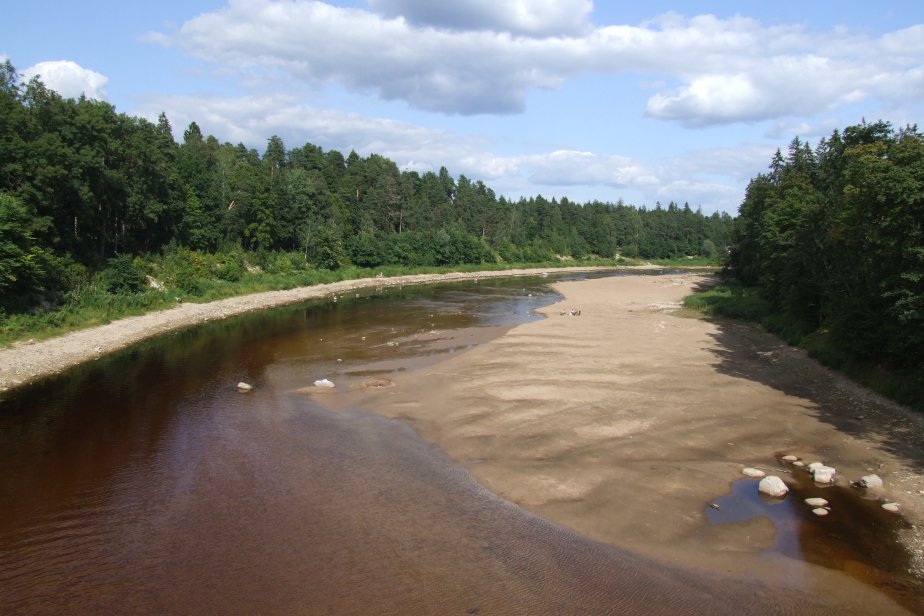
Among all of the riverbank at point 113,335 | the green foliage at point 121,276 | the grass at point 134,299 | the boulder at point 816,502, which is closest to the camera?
the boulder at point 816,502

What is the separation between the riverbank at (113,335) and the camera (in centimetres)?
2961

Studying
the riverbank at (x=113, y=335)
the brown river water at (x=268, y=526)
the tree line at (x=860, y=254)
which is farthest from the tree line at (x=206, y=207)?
the tree line at (x=860, y=254)

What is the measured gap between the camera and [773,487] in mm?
15789

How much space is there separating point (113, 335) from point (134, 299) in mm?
9506

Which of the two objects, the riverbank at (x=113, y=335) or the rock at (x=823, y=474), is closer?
the rock at (x=823, y=474)

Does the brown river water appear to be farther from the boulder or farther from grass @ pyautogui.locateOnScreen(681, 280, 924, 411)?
grass @ pyautogui.locateOnScreen(681, 280, 924, 411)

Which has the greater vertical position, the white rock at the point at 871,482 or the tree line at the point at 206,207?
the tree line at the point at 206,207

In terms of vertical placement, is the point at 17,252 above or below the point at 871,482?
above

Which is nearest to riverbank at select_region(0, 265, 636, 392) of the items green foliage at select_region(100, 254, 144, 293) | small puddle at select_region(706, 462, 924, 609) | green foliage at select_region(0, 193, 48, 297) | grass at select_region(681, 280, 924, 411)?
green foliage at select_region(100, 254, 144, 293)

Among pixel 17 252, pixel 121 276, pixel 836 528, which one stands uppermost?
pixel 17 252

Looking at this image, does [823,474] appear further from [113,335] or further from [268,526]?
[113,335]

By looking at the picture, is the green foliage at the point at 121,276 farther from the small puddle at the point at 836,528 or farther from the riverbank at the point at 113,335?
the small puddle at the point at 836,528

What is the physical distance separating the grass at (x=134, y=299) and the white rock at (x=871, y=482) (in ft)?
132

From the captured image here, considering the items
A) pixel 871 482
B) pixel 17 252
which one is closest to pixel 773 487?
pixel 871 482
